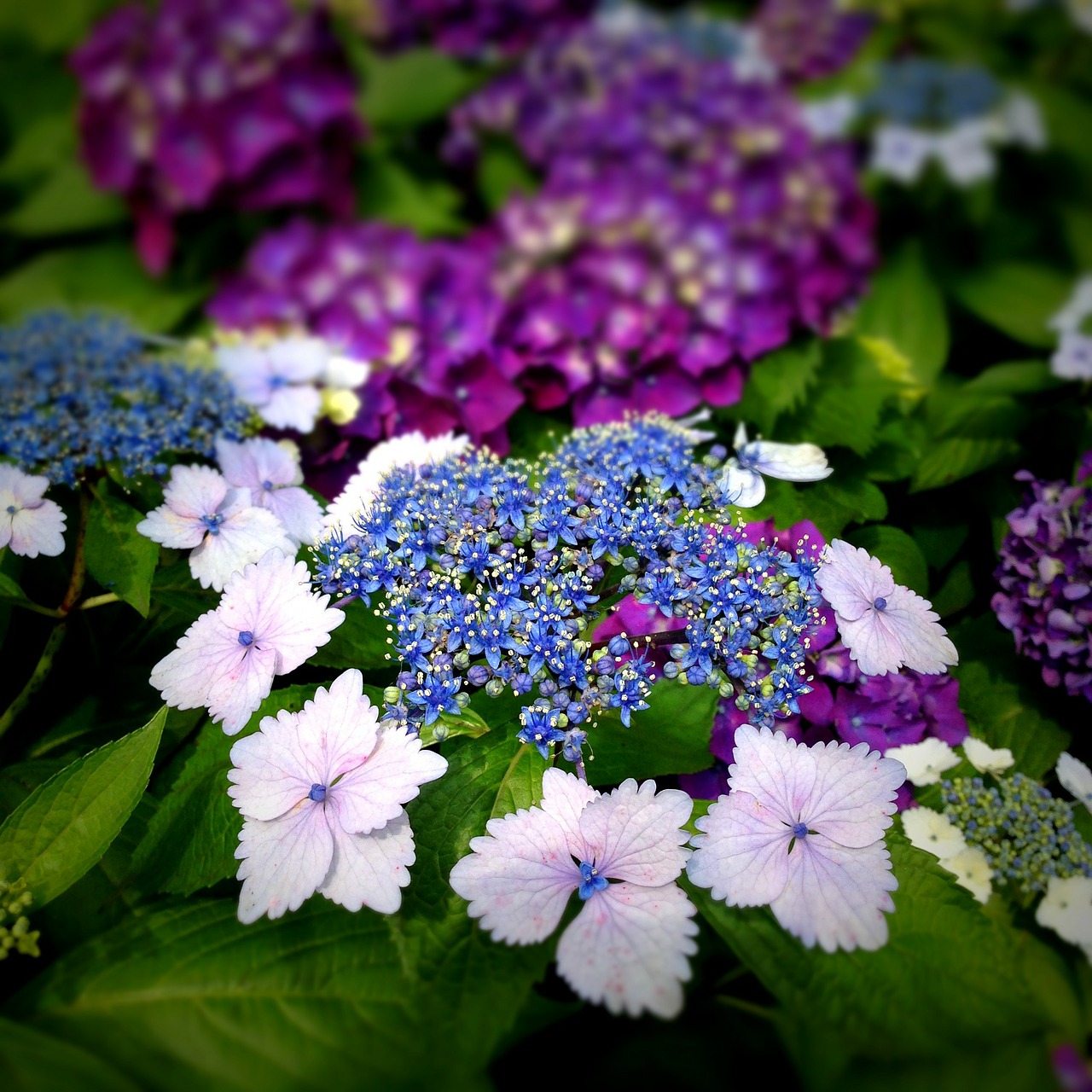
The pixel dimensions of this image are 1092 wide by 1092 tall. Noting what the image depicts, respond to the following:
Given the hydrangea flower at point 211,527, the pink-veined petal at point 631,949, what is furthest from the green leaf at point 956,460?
the hydrangea flower at point 211,527

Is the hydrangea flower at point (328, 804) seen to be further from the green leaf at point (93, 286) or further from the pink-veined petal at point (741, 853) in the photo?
the green leaf at point (93, 286)

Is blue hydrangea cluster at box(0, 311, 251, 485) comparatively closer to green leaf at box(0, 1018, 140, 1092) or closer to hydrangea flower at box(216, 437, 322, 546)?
hydrangea flower at box(216, 437, 322, 546)

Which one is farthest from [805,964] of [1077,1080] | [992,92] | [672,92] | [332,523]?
[992,92]

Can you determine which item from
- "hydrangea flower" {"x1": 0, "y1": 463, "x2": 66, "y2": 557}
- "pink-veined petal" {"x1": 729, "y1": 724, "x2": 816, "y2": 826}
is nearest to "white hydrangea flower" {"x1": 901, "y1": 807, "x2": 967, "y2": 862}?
"pink-veined petal" {"x1": 729, "y1": 724, "x2": 816, "y2": 826}

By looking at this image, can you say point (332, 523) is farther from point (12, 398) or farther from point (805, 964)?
point (805, 964)

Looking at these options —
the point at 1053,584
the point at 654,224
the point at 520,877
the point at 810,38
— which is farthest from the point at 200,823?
the point at 810,38
